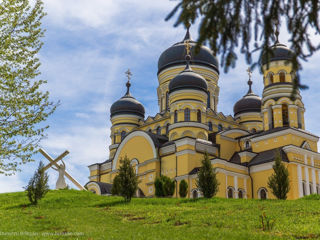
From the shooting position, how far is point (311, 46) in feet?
20.3

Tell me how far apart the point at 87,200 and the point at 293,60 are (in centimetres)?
1498

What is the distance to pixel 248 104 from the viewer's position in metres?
38.3

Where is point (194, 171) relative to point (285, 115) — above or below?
below

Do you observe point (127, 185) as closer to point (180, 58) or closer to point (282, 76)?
point (282, 76)

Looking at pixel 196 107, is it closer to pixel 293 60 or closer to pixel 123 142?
pixel 123 142

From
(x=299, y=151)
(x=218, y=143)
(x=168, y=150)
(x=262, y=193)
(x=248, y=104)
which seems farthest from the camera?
(x=248, y=104)

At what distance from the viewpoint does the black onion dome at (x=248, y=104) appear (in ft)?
125

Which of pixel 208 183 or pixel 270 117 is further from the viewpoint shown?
pixel 270 117

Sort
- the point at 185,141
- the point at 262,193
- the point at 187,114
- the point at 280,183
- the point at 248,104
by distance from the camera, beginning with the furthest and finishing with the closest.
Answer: the point at 248,104, the point at 187,114, the point at 185,141, the point at 262,193, the point at 280,183

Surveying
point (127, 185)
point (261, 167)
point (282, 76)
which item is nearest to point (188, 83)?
point (282, 76)

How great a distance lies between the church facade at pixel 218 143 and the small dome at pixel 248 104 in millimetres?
2180

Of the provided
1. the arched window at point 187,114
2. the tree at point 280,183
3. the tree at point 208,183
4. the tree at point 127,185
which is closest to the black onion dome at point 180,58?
the arched window at point 187,114

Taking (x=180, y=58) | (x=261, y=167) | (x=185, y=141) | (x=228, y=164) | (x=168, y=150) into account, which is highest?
(x=180, y=58)

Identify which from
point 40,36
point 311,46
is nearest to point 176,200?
point 40,36
